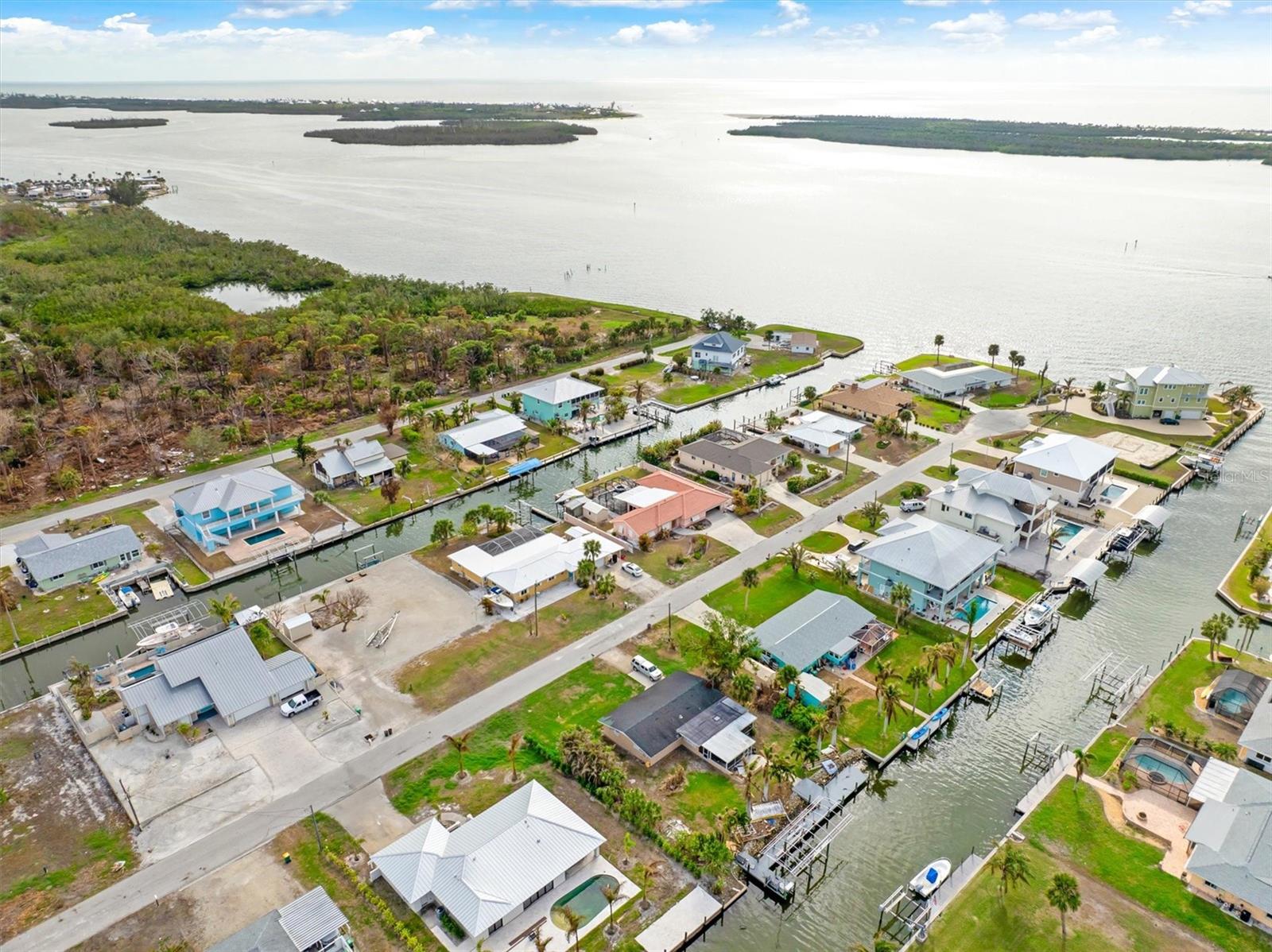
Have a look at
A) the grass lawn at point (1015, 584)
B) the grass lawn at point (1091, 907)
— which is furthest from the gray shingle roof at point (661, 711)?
the grass lawn at point (1015, 584)

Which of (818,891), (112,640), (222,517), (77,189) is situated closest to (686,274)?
(222,517)

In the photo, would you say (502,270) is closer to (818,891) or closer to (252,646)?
(252,646)

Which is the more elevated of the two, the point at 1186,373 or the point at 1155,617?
the point at 1186,373

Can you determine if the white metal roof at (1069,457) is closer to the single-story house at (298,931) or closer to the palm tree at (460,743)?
the palm tree at (460,743)

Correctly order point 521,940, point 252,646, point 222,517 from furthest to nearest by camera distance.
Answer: point 222,517
point 252,646
point 521,940

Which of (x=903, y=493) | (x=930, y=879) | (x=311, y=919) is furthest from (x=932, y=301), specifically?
Answer: (x=311, y=919)

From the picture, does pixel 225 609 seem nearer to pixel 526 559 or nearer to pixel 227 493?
pixel 227 493
